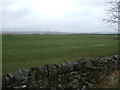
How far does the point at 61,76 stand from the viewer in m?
8.34

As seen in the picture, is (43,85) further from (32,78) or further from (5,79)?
(5,79)

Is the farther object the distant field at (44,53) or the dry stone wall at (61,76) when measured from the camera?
the distant field at (44,53)

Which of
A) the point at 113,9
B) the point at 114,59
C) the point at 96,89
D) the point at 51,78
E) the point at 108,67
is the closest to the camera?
the point at 51,78

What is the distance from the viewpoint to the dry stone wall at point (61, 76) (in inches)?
277

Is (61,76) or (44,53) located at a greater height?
(61,76)

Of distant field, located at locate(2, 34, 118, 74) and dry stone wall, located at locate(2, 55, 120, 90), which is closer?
dry stone wall, located at locate(2, 55, 120, 90)

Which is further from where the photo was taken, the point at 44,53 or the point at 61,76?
the point at 44,53

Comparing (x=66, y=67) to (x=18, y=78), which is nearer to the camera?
(x=18, y=78)

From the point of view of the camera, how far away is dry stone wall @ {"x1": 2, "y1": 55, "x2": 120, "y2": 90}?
277 inches

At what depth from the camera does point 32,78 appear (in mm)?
7551

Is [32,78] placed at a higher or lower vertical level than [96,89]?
higher

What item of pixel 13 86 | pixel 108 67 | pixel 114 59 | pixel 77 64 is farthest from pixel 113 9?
pixel 13 86

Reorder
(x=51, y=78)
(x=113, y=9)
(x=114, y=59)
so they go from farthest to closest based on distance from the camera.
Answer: (x=113, y=9) < (x=114, y=59) < (x=51, y=78)

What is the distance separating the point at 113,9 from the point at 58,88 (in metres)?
15.5
